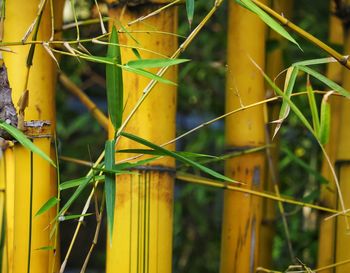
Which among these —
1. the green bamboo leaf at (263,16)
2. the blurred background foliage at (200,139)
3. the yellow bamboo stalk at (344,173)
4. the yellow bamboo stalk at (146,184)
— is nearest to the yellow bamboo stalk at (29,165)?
the yellow bamboo stalk at (146,184)

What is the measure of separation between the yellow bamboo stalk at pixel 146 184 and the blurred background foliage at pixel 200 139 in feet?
2.65

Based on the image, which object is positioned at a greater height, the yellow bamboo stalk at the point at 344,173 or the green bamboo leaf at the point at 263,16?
the green bamboo leaf at the point at 263,16

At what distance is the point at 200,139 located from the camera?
7.96 feet

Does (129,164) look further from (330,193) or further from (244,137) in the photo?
(330,193)

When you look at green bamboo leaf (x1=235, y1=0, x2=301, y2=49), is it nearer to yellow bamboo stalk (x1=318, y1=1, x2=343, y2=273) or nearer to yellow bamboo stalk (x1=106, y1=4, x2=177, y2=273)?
yellow bamboo stalk (x1=106, y1=4, x2=177, y2=273)

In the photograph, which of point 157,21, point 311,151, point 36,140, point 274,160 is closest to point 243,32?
point 157,21

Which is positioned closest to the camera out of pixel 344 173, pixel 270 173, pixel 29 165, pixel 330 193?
pixel 29 165

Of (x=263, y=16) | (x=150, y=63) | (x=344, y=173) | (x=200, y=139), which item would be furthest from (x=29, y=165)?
(x=200, y=139)

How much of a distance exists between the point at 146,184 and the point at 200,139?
1.22 m

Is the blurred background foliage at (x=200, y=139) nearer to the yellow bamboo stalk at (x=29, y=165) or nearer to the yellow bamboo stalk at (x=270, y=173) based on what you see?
the yellow bamboo stalk at (x=270, y=173)

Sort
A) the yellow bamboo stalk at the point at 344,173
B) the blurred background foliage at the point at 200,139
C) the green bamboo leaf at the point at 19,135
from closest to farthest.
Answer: the green bamboo leaf at the point at 19,135, the yellow bamboo stalk at the point at 344,173, the blurred background foliage at the point at 200,139

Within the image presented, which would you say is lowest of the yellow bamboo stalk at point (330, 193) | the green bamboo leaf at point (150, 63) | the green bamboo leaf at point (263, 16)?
the yellow bamboo stalk at point (330, 193)

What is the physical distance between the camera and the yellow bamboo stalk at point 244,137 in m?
1.45

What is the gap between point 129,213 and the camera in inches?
47.6
